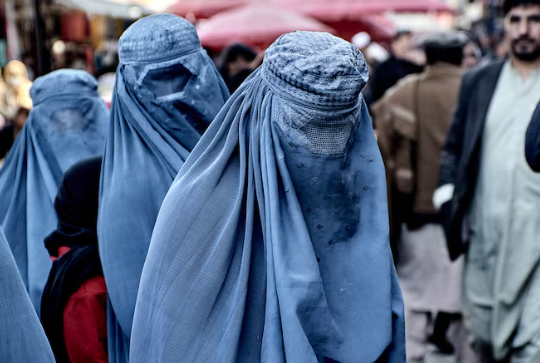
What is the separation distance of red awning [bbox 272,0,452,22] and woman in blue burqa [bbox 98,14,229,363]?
11453mm

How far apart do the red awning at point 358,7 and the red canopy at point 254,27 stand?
3183 millimetres

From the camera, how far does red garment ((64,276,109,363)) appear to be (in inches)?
95.4

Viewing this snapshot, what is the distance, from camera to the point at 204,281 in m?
1.96

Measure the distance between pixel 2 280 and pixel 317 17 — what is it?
43.8ft

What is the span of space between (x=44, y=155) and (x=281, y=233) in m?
1.65

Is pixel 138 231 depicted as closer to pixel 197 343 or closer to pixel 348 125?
pixel 197 343

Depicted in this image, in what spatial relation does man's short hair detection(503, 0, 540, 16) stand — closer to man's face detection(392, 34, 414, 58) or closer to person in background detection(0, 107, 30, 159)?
person in background detection(0, 107, 30, 159)

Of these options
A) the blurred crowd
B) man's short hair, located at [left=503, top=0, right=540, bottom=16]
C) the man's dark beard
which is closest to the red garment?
the blurred crowd

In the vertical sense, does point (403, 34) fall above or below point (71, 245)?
below

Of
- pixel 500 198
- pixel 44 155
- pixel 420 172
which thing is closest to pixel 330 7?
pixel 420 172

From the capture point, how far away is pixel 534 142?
277cm

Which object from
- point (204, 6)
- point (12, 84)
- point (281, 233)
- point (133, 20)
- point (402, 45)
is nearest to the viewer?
point (281, 233)

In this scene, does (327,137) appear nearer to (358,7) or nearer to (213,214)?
(213,214)

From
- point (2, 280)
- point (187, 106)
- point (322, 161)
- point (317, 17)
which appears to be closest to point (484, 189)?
point (187, 106)
